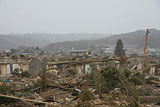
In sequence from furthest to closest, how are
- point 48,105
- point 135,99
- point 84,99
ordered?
point 48,105 < point 84,99 < point 135,99

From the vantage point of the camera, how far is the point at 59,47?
93.1 metres

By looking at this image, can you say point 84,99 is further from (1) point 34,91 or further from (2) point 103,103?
(1) point 34,91

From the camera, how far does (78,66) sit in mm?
16203

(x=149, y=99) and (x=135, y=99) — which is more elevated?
(x=135, y=99)

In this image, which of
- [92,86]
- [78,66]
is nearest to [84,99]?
[92,86]

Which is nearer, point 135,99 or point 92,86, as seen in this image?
point 135,99

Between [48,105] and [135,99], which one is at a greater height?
[135,99]

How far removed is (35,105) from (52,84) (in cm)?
291

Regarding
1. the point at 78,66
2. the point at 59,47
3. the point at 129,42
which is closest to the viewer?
the point at 78,66

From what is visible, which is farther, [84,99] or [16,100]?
[16,100]

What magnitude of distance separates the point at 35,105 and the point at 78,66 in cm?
1019

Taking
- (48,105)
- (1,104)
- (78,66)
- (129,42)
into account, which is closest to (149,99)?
(48,105)

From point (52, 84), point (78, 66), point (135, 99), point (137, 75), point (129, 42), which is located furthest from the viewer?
point (129, 42)

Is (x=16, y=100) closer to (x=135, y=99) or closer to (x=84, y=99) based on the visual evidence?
(x=84, y=99)
